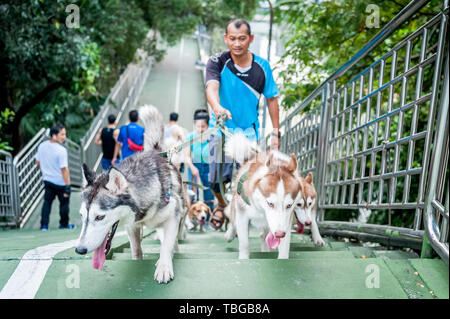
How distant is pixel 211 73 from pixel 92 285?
6.75ft

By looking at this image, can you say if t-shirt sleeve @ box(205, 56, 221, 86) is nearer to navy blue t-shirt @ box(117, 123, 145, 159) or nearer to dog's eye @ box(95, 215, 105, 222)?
dog's eye @ box(95, 215, 105, 222)

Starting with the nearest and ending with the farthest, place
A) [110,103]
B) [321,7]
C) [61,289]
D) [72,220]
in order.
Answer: [61,289] → [321,7] → [72,220] → [110,103]

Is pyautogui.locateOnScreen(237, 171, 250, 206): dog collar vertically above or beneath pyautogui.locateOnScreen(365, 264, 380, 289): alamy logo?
above

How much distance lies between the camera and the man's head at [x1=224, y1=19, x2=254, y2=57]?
3.23 meters

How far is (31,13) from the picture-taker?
23.0ft

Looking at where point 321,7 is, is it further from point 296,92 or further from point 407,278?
point 407,278

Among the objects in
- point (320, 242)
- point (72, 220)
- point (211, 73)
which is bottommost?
point (72, 220)

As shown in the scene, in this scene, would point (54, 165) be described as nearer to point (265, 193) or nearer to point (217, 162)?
point (217, 162)

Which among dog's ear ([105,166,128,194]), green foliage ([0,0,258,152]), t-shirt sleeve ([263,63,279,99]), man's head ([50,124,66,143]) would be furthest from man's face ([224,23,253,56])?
man's head ([50,124,66,143])

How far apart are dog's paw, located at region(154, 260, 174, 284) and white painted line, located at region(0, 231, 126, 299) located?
554 millimetres

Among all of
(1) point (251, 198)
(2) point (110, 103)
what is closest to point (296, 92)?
(1) point (251, 198)

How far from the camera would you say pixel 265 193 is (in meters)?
2.48

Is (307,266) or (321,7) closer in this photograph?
(307,266)

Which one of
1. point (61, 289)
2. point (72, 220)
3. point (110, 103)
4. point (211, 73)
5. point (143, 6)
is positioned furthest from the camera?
point (143, 6)
